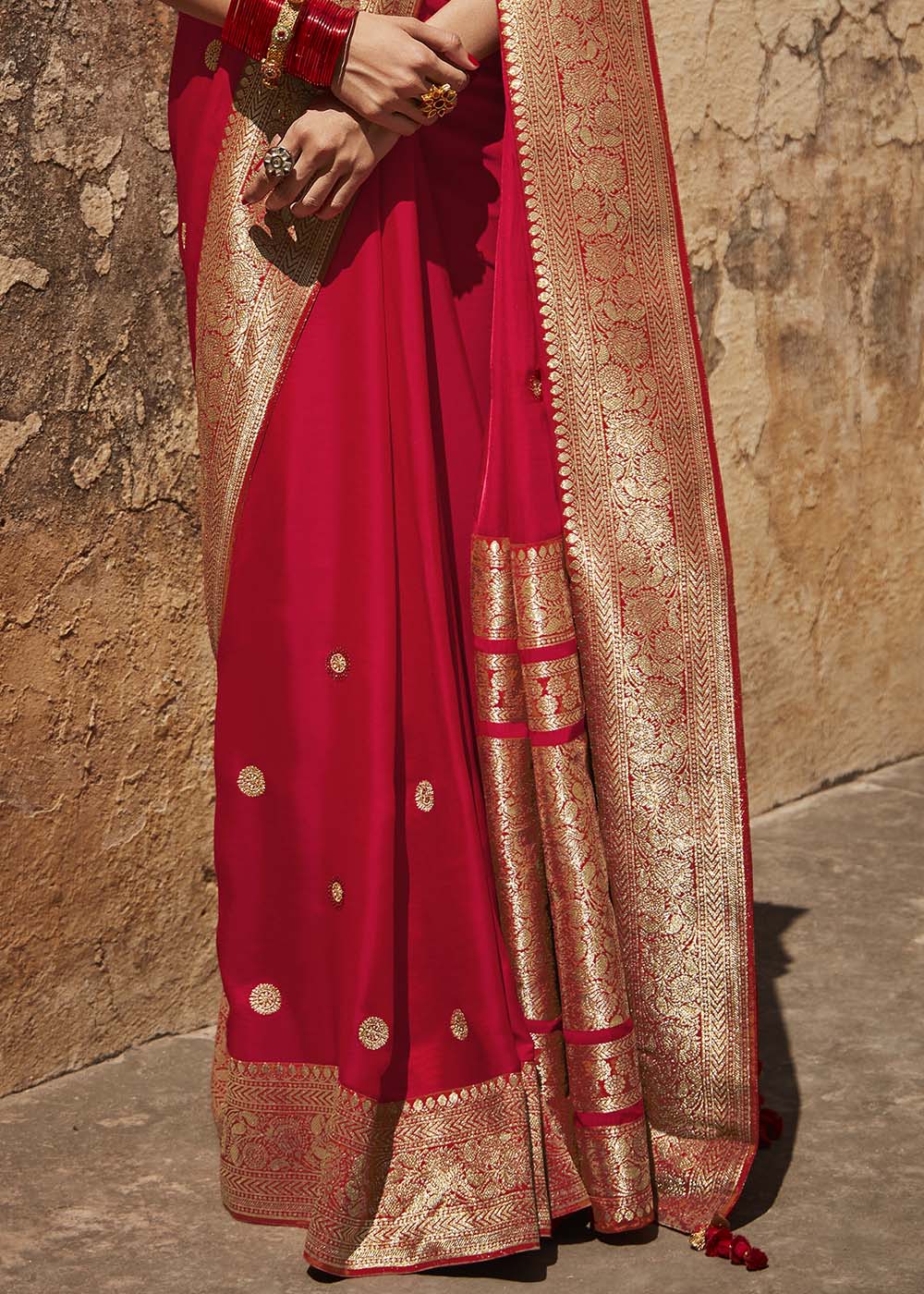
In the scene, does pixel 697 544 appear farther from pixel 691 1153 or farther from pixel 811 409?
pixel 811 409

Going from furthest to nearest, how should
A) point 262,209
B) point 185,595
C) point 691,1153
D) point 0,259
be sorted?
1. point 185,595
2. point 0,259
3. point 691,1153
4. point 262,209

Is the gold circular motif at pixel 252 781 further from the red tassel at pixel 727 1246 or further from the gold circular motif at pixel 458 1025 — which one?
the red tassel at pixel 727 1246

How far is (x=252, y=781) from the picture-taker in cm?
211

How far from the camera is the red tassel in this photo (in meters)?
2.03

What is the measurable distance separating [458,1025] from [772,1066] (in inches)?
27.3

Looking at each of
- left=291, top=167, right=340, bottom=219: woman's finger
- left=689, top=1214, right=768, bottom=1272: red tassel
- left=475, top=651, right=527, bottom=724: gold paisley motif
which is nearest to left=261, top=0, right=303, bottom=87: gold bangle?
left=291, top=167, right=340, bottom=219: woman's finger

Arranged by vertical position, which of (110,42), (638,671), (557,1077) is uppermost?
(110,42)

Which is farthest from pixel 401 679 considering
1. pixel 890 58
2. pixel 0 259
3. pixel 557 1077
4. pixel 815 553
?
pixel 890 58

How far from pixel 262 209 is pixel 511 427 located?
37cm

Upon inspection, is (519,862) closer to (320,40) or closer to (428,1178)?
(428,1178)

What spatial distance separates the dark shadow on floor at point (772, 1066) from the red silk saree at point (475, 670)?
0.12 m

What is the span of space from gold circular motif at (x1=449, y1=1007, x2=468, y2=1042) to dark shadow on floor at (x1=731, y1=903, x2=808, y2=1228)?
411 mm

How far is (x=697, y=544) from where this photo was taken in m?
2.10

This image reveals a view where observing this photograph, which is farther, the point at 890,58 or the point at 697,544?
the point at 890,58
